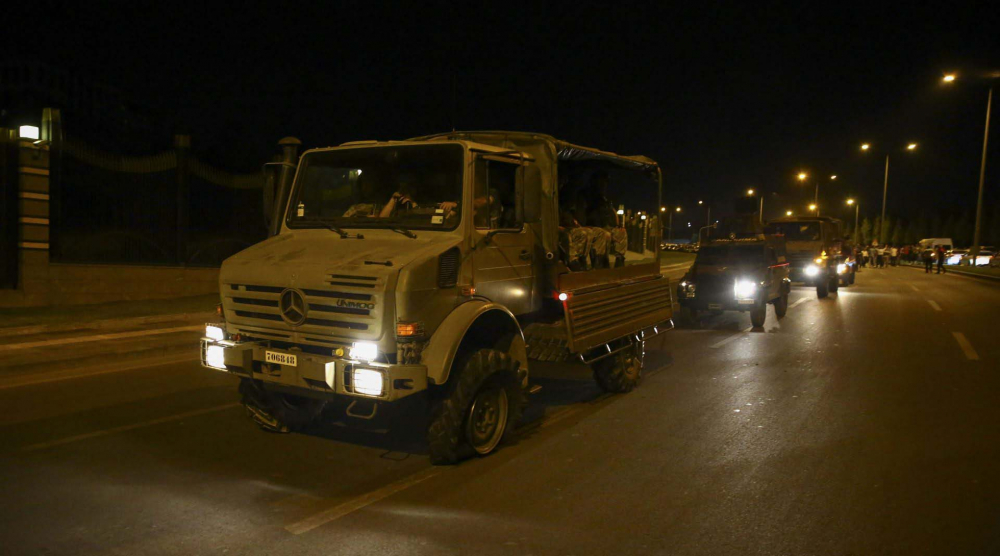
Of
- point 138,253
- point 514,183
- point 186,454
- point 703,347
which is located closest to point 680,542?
point 514,183

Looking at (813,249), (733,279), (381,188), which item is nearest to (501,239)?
(381,188)

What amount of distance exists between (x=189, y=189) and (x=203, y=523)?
12497mm

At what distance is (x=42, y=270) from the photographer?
43.8ft

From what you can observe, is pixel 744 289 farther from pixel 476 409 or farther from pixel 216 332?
pixel 216 332

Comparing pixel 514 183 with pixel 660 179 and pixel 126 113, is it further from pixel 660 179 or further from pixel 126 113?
pixel 126 113

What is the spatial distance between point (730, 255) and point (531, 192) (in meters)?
10.2

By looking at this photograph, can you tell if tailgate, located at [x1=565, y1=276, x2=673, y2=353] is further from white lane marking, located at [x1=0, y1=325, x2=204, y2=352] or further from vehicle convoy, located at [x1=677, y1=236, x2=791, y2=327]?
white lane marking, located at [x1=0, y1=325, x2=204, y2=352]

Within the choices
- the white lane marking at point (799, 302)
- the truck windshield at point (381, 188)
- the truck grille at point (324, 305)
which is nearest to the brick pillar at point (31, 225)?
the truck windshield at point (381, 188)

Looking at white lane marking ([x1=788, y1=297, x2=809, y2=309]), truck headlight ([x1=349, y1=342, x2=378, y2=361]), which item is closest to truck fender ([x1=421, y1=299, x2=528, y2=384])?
truck headlight ([x1=349, y1=342, x2=378, y2=361])

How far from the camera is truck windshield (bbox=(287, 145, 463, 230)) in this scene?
593cm

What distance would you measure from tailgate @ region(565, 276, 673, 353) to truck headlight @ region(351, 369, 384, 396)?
225cm

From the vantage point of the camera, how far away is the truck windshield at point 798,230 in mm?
23391

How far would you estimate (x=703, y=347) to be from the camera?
40.6 feet

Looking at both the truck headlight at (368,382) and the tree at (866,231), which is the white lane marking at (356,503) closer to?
the truck headlight at (368,382)
